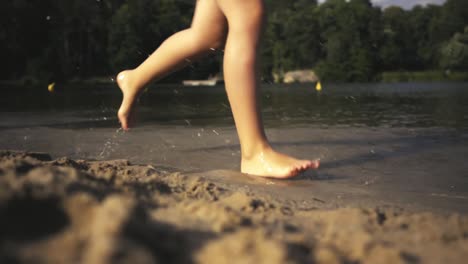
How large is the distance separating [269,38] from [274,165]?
168 feet

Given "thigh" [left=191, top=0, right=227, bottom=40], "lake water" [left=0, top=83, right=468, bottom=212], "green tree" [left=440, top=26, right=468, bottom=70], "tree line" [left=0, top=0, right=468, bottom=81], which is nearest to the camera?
"lake water" [left=0, top=83, right=468, bottom=212]

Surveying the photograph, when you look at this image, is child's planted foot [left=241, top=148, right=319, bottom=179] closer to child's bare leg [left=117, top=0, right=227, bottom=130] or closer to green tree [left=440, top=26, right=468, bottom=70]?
child's bare leg [left=117, top=0, right=227, bottom=130]

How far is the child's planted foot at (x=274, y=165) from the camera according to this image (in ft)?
5.77

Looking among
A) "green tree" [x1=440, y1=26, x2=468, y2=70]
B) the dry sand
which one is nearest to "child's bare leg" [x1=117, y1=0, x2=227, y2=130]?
the dry sand

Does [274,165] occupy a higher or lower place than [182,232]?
lower

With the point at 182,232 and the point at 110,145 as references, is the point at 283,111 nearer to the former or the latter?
the point at 110,145

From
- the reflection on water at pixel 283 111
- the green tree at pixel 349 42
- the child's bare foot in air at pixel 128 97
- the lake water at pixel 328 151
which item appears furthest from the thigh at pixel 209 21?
the green tree at pixel 349 42

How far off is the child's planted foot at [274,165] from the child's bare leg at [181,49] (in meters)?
0.63

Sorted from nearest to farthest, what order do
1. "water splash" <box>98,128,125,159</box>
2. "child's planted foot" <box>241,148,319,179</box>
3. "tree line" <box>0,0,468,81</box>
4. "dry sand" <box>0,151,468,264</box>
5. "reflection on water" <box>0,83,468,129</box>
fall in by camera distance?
1. "dry sand" <box>0,151,468,264</box>
2. "child's planted foot" <box>241,148,319,179</box>
3. "water splash" <box>98,128,125,159</box>
4. "reflection on water" <box>0,83,468,129</box>
5. "tree line" <box>0,0,468,81</box>

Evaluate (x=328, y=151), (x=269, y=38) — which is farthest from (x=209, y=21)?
(x=269, y=38)

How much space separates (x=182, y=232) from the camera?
2.52 feet

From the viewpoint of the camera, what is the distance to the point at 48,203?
0.68m

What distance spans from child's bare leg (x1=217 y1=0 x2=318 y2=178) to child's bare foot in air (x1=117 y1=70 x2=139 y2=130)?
2.55ft

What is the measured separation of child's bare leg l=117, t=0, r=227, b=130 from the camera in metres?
2.10
